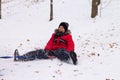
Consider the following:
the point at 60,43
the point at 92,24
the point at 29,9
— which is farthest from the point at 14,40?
the point at 29,9

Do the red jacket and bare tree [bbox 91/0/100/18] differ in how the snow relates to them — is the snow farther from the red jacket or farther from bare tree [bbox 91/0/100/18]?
the red jacket

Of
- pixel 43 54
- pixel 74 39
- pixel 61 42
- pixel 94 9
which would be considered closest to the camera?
pixel 43 54

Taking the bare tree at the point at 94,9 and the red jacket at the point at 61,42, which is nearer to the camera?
the red jacket at the point at 61,42

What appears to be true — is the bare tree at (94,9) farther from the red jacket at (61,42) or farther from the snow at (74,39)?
the red jacket at (61,42)

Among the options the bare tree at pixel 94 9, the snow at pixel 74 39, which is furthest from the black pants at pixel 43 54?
the bare tree at pixel 94 9

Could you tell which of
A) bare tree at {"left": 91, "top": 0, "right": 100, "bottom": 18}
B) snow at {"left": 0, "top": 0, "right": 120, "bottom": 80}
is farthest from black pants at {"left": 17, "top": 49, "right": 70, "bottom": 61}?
bare tree at {"left": 91, "top": 0, "right": 100, "bottom": 18}

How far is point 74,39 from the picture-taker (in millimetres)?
13781

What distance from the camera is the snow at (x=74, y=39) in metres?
8.87

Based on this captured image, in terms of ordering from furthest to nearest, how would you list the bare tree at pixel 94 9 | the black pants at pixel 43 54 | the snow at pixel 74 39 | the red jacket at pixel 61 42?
the bare tree at pixel 94 9
the red jacket at pixel 61 42
the black pants at pixel 43 54
the snow at pixel 74 39

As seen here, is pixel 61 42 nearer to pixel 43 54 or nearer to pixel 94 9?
pixel 43 54

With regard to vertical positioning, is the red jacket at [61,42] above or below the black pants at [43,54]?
above

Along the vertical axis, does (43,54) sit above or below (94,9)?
below

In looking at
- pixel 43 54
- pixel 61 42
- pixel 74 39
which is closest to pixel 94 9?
pixel 74 39

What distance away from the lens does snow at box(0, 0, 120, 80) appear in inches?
349
